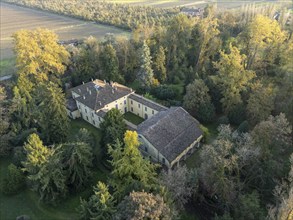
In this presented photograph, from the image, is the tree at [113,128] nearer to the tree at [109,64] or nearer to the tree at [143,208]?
the tree at [143,208]

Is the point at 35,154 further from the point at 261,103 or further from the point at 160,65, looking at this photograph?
the point at 160,65

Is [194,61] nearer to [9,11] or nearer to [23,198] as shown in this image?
[23,198]

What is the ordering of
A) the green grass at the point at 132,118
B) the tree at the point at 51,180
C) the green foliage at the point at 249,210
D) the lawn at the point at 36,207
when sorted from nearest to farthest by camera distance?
the green foliage at the point at 249,210, the tree at the point at 51,180, the lawn at the point at 36,207, the green grass at the point at 132,118

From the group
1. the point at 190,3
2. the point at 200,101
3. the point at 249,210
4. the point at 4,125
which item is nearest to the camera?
the point at 249,210

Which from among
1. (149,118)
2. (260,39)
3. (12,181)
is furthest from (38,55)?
(260,39)

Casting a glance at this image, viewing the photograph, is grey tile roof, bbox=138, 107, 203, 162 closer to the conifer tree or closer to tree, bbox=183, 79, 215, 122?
tree, bbox=183, 79, 215, 122

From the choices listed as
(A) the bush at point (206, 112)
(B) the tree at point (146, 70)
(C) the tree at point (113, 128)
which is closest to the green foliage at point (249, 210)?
(C) the tree at point (113, 128)
